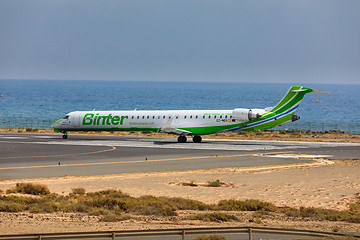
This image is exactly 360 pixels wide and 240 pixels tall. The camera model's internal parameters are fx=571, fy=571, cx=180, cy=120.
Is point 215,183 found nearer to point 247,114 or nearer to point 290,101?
point 247,114

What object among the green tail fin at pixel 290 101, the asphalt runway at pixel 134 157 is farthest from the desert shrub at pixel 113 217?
the green tail fin at pixel 290 101

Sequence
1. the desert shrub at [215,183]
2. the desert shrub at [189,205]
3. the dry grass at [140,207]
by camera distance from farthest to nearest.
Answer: the desert shrub at [215,183], the desert shrub at [189,205], the dry grass at [140,207]

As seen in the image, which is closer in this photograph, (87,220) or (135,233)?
(135,233)

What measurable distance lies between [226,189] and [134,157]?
14286mm

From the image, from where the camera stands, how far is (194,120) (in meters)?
52.2

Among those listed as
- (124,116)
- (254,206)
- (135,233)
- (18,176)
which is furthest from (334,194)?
(124,116)

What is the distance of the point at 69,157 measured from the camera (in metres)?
39.3

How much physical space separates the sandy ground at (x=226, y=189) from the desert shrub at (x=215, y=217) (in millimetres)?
478

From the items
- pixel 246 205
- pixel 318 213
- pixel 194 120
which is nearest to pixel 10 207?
pixel 246 205

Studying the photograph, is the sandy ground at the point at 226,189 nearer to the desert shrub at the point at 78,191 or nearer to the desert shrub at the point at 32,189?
the desert shrub at the point at 78,191

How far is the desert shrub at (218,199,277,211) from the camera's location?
2073 cm

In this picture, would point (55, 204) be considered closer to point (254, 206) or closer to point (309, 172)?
point (254, 206)

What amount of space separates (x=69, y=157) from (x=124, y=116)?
17.6 metres

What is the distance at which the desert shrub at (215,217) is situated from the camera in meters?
18.4
